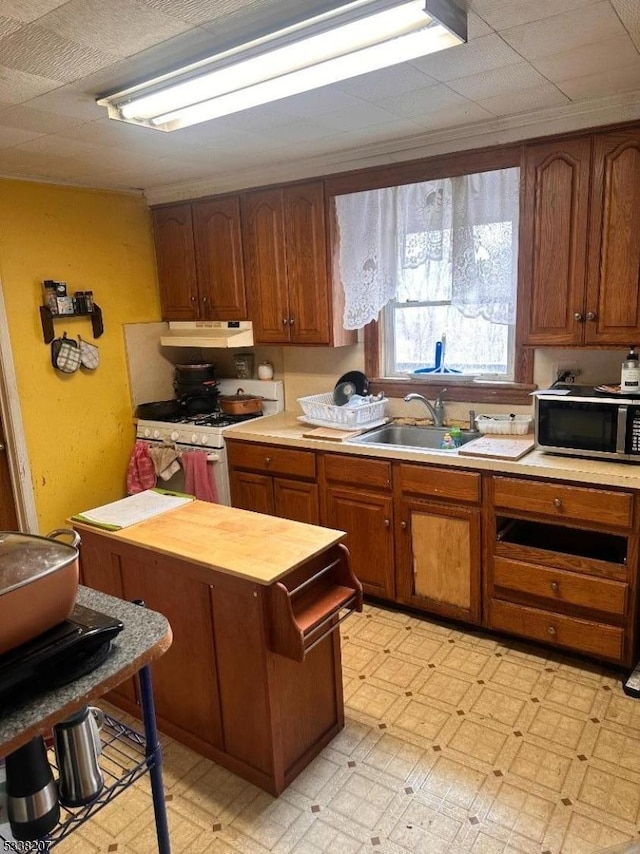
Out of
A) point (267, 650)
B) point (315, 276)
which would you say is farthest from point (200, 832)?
point (315, 276)

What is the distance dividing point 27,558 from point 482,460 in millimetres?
2022

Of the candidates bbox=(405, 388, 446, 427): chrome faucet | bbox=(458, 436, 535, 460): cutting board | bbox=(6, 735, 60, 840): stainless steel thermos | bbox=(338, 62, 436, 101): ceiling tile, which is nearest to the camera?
bbox=(6, 735, 60, 840): stainless steel thermos

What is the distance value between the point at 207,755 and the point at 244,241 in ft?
9.16

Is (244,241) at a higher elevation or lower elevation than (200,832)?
higher

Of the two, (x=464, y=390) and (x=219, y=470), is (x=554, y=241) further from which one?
(x=219, y=470)

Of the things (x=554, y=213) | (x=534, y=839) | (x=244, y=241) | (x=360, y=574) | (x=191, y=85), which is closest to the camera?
(x=534, y=839)

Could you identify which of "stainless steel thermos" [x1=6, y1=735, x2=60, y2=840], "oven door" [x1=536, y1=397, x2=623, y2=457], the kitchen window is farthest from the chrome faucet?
"stainless steel thermos" [x1=6, y1=735, x2=60, y2=840]

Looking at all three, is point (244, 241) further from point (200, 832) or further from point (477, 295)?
point (200, 832)

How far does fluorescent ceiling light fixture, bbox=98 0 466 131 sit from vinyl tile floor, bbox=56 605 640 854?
7.67 feet

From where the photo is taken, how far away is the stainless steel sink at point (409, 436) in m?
3.29

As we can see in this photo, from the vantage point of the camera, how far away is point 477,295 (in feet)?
10.1

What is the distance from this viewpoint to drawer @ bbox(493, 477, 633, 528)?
2.45 metres

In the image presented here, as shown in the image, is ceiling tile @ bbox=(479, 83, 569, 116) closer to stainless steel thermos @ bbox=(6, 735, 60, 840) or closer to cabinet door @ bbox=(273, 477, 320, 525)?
cabinet door @ bbox=(273, 477, 320, 525)

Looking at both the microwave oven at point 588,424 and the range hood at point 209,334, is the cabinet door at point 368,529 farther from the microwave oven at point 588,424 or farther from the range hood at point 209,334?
the range hood at point 209,334
